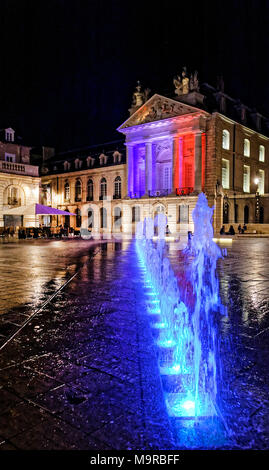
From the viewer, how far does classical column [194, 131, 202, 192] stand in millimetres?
38781

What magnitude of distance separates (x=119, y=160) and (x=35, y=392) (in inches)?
1845

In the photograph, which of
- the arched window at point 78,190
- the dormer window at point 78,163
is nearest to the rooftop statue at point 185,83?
the dormer window at point 78,163

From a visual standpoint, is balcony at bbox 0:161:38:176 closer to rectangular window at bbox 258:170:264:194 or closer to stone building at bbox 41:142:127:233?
stone building at bbox 41:142:127:233

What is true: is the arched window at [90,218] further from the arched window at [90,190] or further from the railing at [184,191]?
the railing at [184,191]

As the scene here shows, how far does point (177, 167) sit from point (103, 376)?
130ft

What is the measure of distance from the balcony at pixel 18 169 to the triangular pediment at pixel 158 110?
1340 cm

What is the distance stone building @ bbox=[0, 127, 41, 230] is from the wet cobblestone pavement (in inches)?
1390

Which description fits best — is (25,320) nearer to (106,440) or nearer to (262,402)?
(106,440)

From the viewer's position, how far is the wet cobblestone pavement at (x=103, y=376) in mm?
2299

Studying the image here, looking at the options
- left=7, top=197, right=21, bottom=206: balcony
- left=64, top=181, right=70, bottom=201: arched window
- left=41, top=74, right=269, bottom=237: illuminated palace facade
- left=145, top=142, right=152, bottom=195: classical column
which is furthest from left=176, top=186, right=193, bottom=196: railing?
left=64, top=181, right=70, bottom=201: arched window

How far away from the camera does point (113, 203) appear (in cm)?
4906

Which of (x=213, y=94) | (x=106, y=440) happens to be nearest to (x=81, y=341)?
(x=106, y=440)

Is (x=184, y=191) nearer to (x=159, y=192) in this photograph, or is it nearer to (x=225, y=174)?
(x=159, y=192)

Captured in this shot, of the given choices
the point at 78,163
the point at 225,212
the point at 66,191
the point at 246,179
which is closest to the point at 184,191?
the point at 225,212
